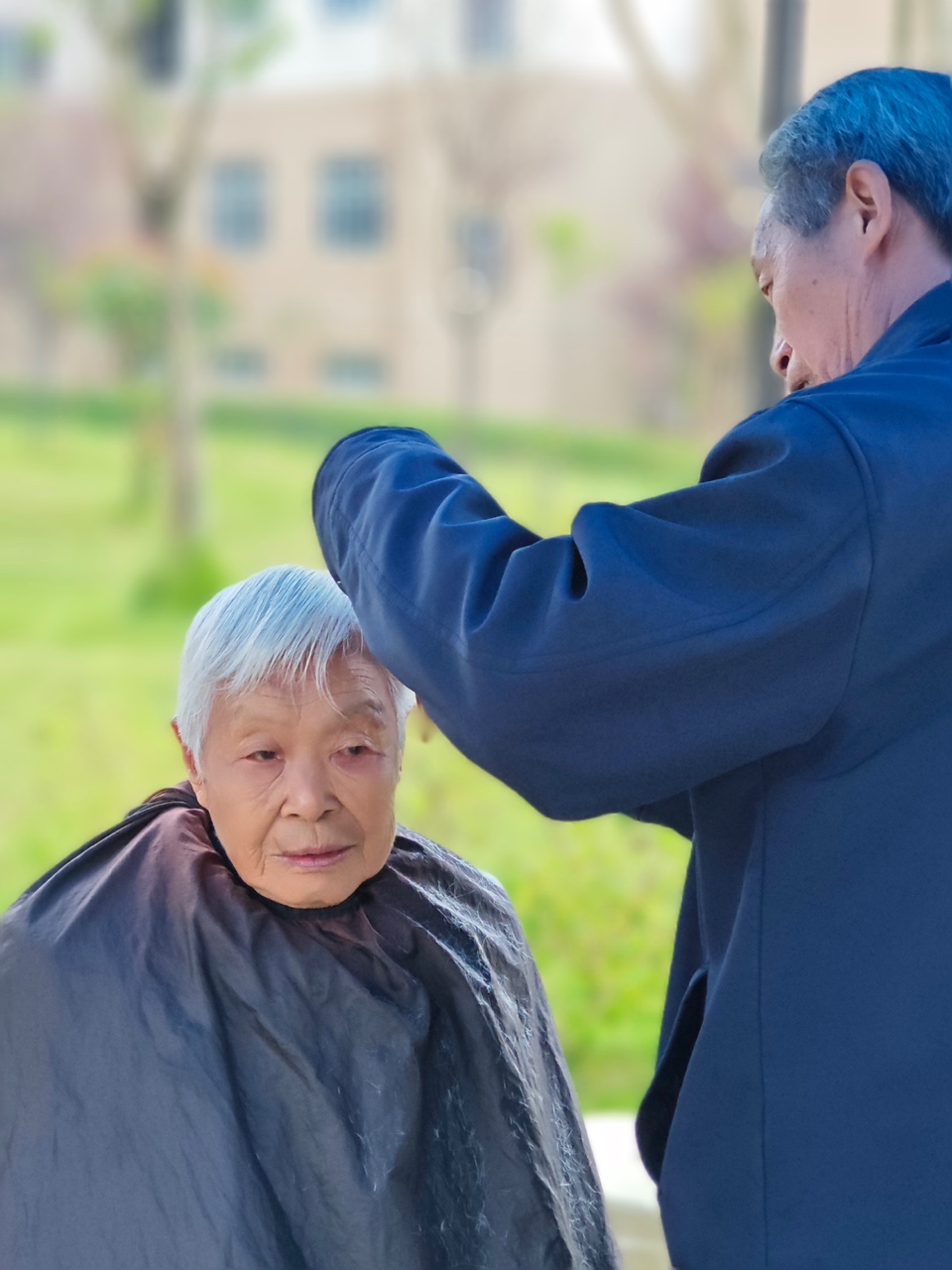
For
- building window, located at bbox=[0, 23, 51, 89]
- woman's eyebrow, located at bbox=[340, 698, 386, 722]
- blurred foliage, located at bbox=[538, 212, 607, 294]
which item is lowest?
woman's eyebrow, located at bbox=[340, 698, 386, 722]

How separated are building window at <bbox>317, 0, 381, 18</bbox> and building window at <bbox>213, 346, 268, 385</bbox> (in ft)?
5.76

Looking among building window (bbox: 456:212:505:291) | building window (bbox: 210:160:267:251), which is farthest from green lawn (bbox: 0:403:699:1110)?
building window (bbox: 210:160:267:251)

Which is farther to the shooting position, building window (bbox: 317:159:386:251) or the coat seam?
building window (bbox: 317:159:386:251)

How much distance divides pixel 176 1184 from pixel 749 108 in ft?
20.1

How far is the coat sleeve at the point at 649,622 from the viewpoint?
1.33m

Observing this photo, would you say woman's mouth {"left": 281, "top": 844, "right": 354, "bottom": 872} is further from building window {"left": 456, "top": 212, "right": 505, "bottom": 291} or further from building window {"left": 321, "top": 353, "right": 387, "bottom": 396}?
building window {"left": 321, "top": 353, "right": 387, "bottom": 396}

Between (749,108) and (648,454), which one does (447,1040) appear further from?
(648,454)

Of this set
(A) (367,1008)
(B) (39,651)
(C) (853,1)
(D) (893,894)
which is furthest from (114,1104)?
(C) (853,1)

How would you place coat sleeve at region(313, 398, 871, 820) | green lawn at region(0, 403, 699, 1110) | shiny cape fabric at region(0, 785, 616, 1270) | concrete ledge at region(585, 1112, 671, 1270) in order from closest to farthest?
1. coat sleeve at region(313, 398, 871, 820)
2. shiny cape fabric at region(0, 785, 616, 1270)
3. concrete ledge at region(585, 1112, 671, 1270)
4. green lawn at region(0, 403, 699, 1110)

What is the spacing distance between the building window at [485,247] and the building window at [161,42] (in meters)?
1.63

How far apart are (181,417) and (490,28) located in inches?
97.9

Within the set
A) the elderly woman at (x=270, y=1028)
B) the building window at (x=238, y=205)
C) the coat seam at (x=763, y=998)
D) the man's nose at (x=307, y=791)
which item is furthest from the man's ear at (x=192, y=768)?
the building window at (x=238, y=205)

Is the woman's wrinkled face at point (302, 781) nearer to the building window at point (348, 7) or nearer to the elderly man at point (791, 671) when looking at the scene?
the elderly man at point (791, 671)

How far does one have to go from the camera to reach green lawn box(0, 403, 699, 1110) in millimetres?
6051
